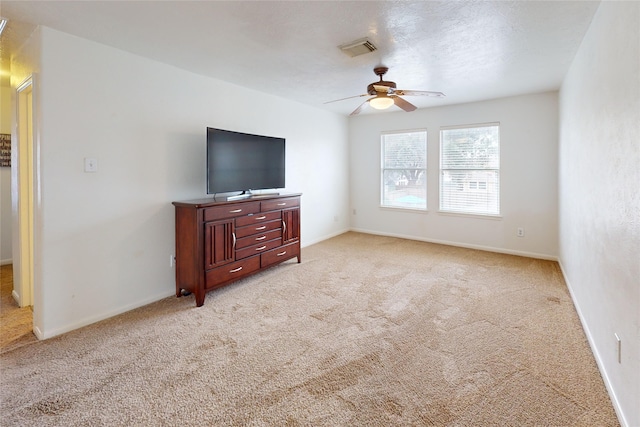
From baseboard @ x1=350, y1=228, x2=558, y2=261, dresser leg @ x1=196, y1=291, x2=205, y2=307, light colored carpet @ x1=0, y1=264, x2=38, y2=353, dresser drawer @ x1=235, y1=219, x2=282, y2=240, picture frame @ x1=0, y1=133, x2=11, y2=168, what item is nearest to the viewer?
light colored carpet @ x1=0, y1=264, x2=38, y2=353

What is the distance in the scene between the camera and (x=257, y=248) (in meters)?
3.76

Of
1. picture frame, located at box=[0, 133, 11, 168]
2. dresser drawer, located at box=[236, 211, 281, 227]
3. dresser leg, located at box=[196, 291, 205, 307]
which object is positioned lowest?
dresser leg, located at box=[196, 291, 205, 307]

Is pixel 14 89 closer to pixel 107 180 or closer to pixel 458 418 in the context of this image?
pixel 107 180

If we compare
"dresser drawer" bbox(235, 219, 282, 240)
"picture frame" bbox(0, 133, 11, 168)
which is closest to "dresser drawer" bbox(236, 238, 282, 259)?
"dresser drawer" bbox(235, 219, 282, 240)

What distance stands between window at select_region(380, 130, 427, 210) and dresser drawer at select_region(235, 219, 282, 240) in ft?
→ 9.50

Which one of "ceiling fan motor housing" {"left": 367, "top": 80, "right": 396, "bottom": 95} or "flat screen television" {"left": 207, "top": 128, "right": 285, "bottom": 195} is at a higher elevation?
"ceiling fan motor housing" {"left": 367, "top": 80, "right": 396, "bottom": 95}

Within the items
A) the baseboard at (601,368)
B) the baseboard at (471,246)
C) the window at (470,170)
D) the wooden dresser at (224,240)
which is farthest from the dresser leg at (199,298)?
the window at (470,170)

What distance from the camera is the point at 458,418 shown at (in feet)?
5.51

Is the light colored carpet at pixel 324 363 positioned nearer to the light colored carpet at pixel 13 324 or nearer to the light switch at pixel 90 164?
Answer: the light colored carpet at pixel 13 324

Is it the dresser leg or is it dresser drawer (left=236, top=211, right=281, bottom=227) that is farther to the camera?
dresser drawer (left=236, top=211, right=281, bottom=227)

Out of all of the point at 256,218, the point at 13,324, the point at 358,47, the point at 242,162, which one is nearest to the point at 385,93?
the point at 358,47

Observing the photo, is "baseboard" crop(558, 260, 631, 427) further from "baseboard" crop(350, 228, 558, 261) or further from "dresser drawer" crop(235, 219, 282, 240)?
"dresser drawer" crop(235, 219, 282, 240)

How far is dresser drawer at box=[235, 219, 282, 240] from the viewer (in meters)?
3.51

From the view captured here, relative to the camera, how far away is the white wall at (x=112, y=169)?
254 centimetres
